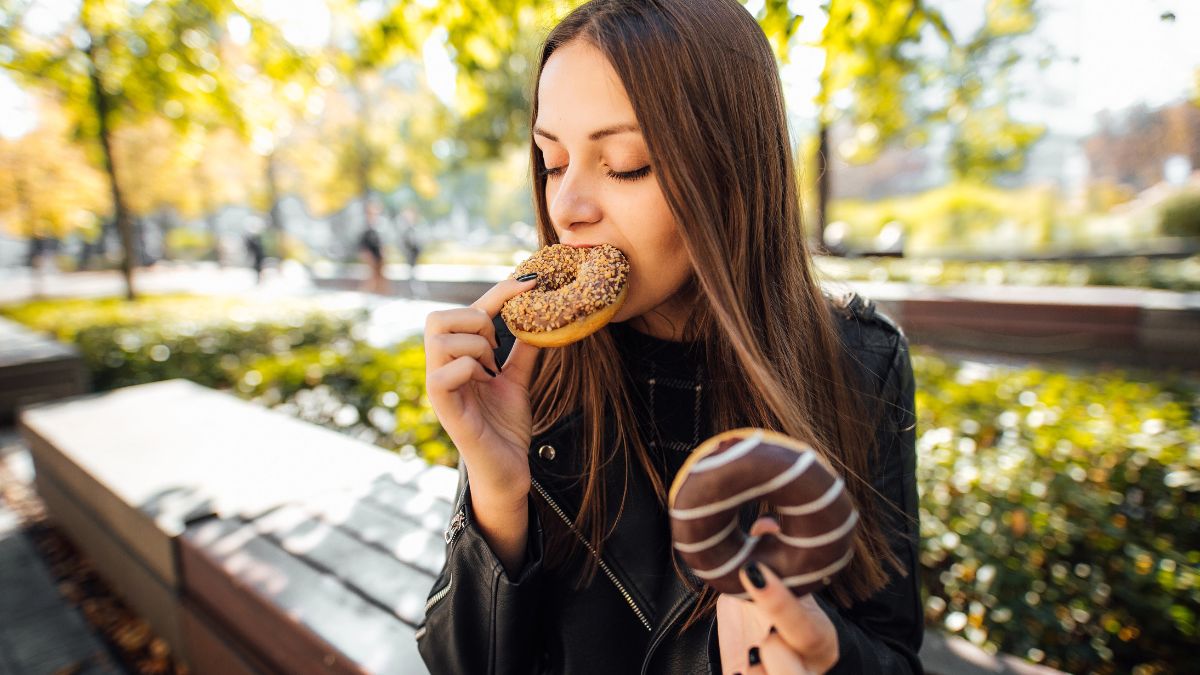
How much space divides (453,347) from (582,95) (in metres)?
0.60

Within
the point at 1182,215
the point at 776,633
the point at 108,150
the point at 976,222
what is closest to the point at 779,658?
the point at 776,633

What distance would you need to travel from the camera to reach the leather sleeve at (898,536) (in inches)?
61.4

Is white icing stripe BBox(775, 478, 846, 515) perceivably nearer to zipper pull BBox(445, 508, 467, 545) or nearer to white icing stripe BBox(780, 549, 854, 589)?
white icing stripe BBox(780, 549, 854, 589)

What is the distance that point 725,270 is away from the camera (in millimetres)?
1357

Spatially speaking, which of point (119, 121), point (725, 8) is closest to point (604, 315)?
point (725, 8)

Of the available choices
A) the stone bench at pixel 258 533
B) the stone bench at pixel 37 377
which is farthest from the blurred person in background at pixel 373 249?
the stone bench at pixel 258 533

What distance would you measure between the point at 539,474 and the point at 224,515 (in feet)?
6.58

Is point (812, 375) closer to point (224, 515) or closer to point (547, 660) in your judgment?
point (547, 660)

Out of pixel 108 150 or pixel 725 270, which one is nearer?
pixel 725 270

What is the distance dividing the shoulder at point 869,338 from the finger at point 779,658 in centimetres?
89

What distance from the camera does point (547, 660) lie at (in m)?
1.67

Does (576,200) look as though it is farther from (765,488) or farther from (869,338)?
(869,338)

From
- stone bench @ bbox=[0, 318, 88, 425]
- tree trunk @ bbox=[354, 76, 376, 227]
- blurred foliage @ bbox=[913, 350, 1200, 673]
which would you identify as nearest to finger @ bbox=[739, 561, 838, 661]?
blurred foliage @ bbox=[913, 350, 1200, 673]

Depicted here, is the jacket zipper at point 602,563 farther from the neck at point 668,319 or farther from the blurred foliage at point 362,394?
the blurred foliage at point 362,394
